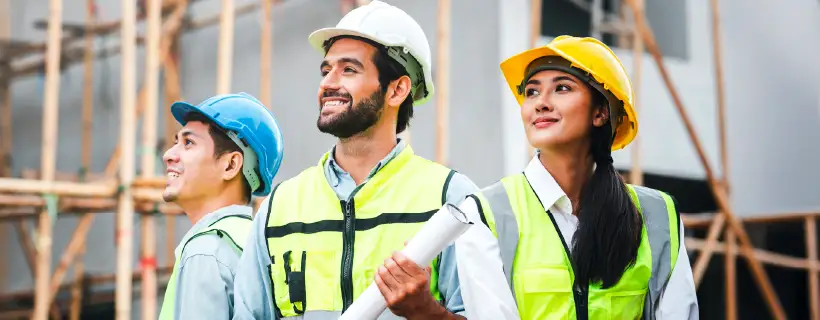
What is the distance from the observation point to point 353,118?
2.92 meters

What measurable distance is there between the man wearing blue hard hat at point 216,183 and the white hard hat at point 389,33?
0.49 metres

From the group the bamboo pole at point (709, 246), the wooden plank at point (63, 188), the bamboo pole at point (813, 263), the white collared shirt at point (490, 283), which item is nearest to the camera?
the white collared shirt at point (490, 283)

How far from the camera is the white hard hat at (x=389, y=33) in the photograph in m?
2.99

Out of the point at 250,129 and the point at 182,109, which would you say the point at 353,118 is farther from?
the point at 182,109

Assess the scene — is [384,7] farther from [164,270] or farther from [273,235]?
[164,270]

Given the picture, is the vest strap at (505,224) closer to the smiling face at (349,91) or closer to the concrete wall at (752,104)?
the smiling face at (349,91)

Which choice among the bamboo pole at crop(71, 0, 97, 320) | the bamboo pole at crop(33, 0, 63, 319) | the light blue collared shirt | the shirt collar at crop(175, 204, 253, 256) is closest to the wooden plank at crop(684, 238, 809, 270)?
the bamboo pole at crop(33, 0, 63, 319)

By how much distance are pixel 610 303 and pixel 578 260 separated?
125mm

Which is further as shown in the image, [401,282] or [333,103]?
[333,103]

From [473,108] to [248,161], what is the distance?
572 centimetres

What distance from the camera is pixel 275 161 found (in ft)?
11.6

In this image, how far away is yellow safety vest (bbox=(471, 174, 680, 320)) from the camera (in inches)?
103

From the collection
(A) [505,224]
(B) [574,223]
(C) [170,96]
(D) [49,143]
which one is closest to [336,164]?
(A) [505,224]

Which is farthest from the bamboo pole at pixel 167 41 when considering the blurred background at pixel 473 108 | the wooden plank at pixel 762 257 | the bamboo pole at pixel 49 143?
the wooden plank at pixel 762 257
